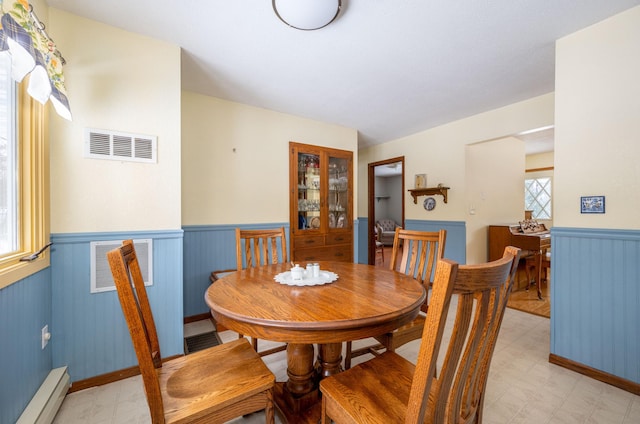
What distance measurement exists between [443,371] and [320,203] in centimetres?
309

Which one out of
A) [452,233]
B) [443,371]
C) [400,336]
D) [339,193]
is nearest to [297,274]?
[400,336]

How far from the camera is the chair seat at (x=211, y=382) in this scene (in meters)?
0.93

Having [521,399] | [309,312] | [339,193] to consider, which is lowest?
[521,399]

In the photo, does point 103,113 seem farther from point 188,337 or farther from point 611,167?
point 611,167

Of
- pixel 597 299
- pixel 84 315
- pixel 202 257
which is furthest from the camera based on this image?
pixel 202 257

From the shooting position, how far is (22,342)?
1327 millimetres

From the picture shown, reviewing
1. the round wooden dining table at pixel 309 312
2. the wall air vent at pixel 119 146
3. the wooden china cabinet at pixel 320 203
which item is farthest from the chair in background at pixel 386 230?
the wall air vent at pixel 119 146

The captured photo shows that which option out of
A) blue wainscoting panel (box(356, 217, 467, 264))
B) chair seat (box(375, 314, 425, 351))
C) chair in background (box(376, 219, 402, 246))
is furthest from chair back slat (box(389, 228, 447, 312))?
chair in background (box(376, 219, 402, 246))

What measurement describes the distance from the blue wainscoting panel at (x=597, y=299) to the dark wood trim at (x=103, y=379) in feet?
10.4

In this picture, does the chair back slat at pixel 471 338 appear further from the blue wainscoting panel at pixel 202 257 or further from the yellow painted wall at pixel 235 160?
the yellow painted wall at pixel 235 160

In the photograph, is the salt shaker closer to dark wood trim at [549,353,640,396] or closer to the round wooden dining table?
the round wooden dining table

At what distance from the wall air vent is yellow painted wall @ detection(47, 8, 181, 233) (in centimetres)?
3

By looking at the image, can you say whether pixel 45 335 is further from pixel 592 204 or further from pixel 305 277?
pixel 592 204

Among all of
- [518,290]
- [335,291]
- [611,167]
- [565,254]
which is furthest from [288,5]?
[518,290]
